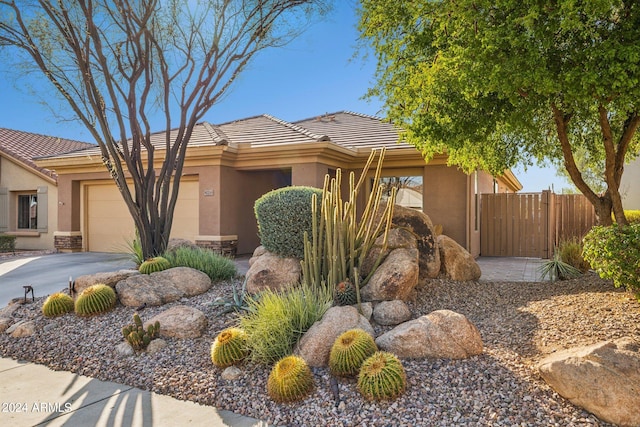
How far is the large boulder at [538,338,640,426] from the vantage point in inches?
139

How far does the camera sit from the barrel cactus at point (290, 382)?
3951 mm

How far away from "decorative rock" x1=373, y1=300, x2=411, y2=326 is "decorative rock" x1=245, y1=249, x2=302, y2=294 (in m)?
1.64

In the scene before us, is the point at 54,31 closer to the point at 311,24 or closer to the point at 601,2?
the point at 311,24

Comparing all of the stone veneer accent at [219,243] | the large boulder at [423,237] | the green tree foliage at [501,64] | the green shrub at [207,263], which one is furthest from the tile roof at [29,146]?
the green tree foliage at [501,64]

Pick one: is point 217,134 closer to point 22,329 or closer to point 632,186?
point 22,329

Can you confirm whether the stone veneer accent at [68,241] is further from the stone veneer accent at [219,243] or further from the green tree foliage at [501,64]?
the green tree foliage at [501,64]

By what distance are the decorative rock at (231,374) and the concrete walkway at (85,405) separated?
0.42 metres

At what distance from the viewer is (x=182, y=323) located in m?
5.62

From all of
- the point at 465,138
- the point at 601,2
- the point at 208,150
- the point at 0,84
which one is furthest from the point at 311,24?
the point at 0,84

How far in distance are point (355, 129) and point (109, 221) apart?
28.6 ft

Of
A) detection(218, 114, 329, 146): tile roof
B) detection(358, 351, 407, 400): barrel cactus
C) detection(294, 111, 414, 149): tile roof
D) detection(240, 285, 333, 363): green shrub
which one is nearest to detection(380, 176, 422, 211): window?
detection(294, 111, 414, 149): tile roof

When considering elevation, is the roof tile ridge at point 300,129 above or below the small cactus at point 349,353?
above

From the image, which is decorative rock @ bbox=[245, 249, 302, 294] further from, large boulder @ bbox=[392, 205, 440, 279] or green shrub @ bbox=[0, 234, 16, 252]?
green shrub @ bbox=[0, 234, 16, 252]

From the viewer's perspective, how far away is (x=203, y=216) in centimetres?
1302
